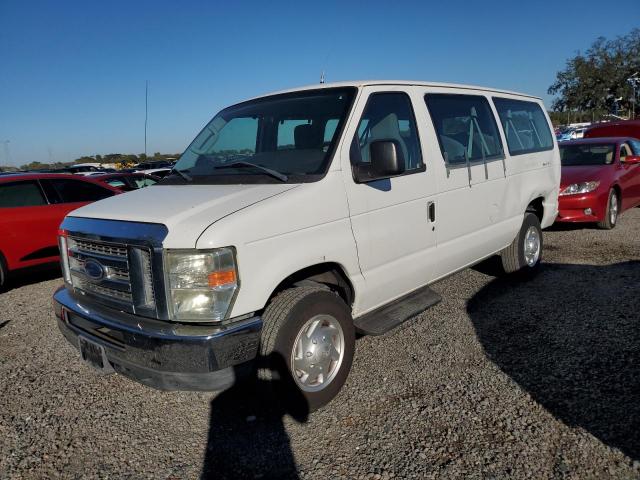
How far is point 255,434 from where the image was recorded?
3.01 meters

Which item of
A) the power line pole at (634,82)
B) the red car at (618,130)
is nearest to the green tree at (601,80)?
the power line pole at (634,82)

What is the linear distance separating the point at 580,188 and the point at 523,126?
329 cm

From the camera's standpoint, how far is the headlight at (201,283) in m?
2.55

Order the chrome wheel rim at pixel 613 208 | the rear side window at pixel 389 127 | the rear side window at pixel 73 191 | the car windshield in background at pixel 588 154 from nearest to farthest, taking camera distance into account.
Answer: the rear side window at pixel 389 127
the rear side window at pixel 73 191
the chrome wheel rim at pixel 613 208
the car windshield in background at pixel 588 154

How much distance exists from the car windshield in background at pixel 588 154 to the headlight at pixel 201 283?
824 cm

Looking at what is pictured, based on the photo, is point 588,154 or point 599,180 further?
point 588,154

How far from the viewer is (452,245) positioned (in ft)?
13.7

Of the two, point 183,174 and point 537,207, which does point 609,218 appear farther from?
point 183,174

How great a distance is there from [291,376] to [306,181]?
1.19 m

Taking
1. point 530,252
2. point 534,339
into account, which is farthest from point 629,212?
point 534,339

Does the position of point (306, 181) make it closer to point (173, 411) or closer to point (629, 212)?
point (173, 411)

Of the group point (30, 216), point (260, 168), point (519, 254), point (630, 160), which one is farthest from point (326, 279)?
point (630, 160)

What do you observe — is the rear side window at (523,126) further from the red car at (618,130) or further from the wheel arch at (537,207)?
the red car at (618,130)

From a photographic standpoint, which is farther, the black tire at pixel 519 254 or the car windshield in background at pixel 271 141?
the black tire at pixel 519 254
